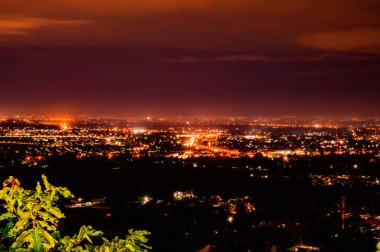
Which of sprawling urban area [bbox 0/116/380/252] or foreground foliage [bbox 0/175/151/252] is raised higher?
foreground foliage [bbox 0/175/151/252]

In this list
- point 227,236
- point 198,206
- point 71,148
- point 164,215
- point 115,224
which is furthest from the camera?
point 71,148

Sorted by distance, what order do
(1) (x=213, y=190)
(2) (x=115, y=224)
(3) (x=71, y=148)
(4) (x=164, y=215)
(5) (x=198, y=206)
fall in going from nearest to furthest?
(2) (x=115, y=224) → (4) (x=164, y=215) → (5) (x=198, y=206) → (1) (x=213, y=190) → (3) (x=71, y=148)

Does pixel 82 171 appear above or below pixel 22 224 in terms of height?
below

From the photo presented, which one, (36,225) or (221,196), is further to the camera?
(221,196)

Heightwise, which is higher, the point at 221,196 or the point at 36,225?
the point at 36,225

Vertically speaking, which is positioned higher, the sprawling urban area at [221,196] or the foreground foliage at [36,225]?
the foreground foliage at [36,225]

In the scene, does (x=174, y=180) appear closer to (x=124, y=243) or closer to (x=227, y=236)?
(x=227, y=236)

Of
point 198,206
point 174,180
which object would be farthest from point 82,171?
point 198,206

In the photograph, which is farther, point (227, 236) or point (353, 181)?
point (353, 181)

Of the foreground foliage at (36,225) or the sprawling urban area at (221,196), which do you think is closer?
the foreground foliage at (36,225)

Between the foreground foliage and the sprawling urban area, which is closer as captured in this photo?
the foreground foliage

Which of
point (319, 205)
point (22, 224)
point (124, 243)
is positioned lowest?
point (319, 205)
